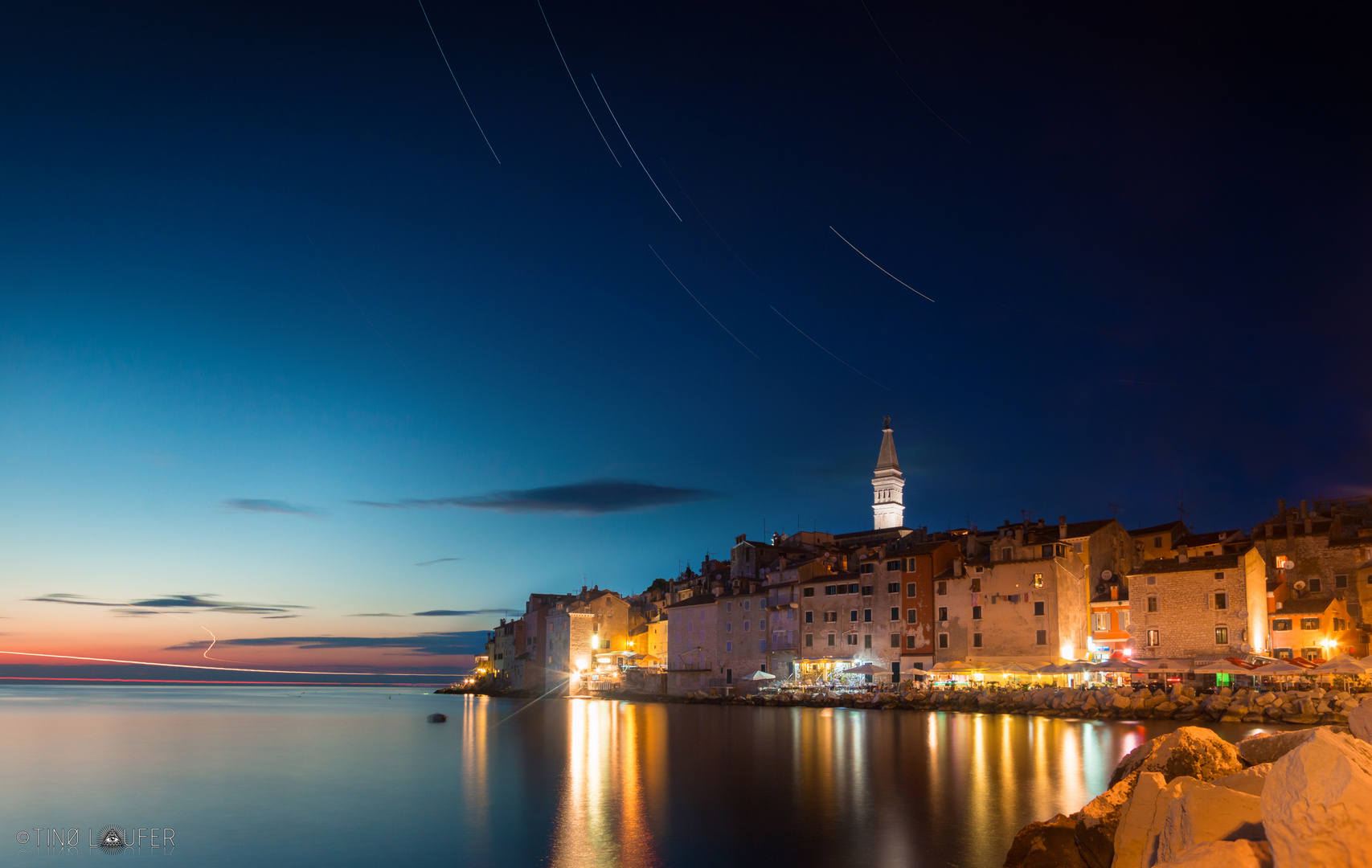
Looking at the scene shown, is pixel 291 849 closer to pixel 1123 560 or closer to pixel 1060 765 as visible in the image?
pixel 1060 765

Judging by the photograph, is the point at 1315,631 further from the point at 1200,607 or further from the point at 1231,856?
the point at 1231,856

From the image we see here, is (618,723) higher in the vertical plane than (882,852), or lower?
lower

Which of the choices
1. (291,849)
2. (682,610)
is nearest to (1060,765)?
(291,849)

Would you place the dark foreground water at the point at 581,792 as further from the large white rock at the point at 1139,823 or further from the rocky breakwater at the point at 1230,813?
the large white rock at the point at 1139,823

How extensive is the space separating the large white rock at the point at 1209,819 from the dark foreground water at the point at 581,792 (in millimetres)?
7016

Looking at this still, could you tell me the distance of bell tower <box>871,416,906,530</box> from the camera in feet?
445

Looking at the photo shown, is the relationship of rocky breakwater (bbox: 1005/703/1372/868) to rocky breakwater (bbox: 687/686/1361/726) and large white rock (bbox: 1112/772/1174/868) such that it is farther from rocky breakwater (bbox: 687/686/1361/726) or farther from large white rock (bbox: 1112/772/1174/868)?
rocky breakwater (bbox: 687/686/1361/726)

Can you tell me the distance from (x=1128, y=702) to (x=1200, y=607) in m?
7.72

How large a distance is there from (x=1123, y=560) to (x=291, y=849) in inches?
2059

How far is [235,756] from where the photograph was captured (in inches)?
1495

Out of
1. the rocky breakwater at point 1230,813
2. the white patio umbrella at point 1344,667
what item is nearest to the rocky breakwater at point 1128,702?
the white patio umbrella at point 1344,667

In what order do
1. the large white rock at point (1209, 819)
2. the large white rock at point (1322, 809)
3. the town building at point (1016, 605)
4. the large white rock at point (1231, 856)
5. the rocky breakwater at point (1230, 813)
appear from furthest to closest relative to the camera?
the town building at point (1016, 605) → the large white rock at point (1209, 819) → the large white rock at point (1231, 856) → the rocky breakwater at point (1230, 813) → the large white rock at point (1322, 809)

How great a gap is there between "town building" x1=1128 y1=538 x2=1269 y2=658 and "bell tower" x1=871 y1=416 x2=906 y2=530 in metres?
82.6

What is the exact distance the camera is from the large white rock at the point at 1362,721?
418 inches
